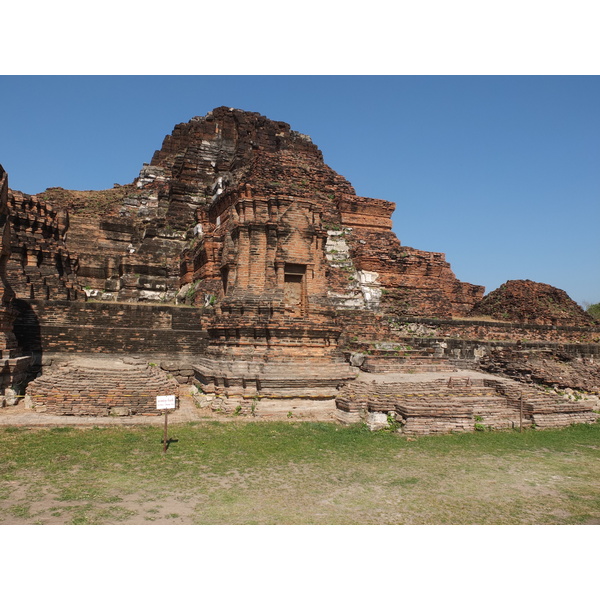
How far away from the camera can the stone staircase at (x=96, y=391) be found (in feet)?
34.2

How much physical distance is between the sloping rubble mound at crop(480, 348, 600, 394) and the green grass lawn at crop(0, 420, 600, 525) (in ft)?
16.8

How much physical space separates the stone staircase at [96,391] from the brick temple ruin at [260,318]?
0.13ft

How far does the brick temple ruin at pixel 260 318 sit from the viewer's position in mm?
11234

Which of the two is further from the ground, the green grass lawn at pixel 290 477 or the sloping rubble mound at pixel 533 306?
the sloping rubble mound at pixel 533 306

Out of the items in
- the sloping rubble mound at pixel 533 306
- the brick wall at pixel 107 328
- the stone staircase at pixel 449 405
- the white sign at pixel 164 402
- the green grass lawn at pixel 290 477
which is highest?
the sloping rubble mound at pixel 533 306

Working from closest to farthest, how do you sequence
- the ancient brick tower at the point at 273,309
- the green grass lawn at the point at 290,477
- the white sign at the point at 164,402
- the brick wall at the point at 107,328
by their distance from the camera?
the green grass lawn at the point at 290,477 → the white sign at the point at 164,402 → the ancient brick tower at the point at 273,309 → the brick wall at the point at 107,328

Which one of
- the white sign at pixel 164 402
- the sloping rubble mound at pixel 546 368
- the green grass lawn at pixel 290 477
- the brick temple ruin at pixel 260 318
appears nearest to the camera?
the green grass lawn at pixel 290 477

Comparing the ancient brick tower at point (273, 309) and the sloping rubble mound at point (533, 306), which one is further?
the sloping rubble mound at point (533, 306)

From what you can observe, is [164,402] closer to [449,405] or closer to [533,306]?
[449,405]

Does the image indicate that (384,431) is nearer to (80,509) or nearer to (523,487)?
(523,487)

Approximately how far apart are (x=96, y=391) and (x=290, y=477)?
20.3 ft

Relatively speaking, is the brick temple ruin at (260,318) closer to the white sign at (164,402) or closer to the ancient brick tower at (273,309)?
the ancient brick tower at (273,309)

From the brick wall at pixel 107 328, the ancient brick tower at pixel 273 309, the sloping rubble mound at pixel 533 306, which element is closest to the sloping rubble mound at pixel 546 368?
the sloping rubble mound at pixel 533 306

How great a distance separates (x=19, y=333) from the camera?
12914 mm
